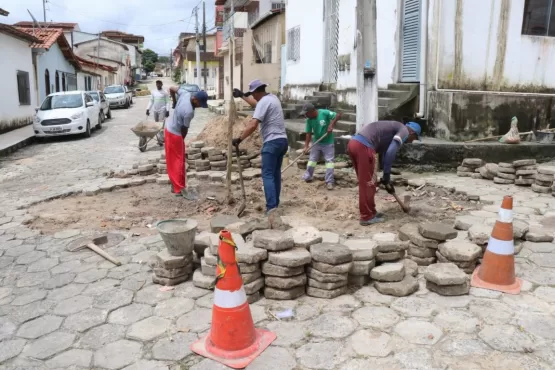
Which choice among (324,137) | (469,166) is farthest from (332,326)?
(469,166)

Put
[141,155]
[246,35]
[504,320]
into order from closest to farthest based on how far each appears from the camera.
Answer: [504,320]
[141,155]
[246,35]

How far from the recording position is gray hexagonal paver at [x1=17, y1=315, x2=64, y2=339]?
3.17 metres

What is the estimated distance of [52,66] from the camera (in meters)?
Answer: 22.6

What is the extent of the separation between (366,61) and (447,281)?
4.61 metres

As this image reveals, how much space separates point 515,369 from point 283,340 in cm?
139

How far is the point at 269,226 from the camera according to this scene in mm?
4363

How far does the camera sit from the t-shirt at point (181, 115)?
Result: 6.33 meters

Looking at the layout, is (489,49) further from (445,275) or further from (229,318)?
(229,318)

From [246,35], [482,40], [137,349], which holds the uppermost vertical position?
[246,35]

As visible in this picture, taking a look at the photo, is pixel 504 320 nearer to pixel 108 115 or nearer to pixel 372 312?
pixel 372 312

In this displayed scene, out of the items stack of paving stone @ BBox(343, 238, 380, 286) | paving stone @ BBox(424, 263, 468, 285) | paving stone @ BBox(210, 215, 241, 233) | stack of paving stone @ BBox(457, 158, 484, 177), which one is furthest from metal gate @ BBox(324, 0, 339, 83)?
paving stone @ BBox(424, 263, 468, 285)

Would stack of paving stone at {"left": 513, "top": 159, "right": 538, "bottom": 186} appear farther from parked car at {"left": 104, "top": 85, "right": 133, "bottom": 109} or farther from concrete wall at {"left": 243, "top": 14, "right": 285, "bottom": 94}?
parked car at {"left": 104, "top": 85, "right": 133, "bottom": 109}

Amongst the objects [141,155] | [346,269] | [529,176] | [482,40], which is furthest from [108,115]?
[346,269]

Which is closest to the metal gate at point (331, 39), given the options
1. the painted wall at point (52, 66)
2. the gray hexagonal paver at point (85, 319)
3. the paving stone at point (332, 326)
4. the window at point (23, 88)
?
the paving stone at point (332, 326)
